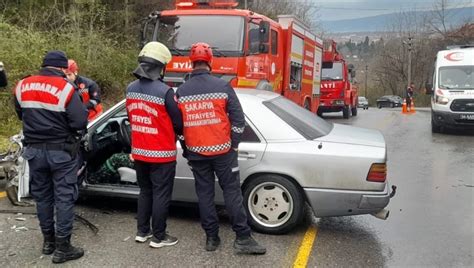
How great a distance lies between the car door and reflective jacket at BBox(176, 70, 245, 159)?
584mm

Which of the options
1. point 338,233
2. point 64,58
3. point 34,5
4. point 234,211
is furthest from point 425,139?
point 34,5

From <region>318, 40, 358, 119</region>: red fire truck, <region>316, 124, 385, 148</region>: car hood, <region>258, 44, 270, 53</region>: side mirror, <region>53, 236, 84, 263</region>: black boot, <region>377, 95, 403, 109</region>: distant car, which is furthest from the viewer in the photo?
<region>377, 95, 403, 109</region>: distant car

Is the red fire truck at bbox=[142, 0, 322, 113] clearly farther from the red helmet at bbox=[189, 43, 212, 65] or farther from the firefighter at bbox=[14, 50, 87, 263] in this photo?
the firefighter at bbox=[14, 50, 87, 263]

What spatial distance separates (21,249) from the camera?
14.7ft

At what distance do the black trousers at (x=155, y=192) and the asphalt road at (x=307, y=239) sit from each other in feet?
0.78

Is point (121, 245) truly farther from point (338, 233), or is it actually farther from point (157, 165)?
point (338, 233)

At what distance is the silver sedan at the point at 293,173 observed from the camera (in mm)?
4680

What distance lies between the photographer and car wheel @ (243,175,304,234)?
479cm

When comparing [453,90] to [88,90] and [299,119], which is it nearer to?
[299,119]

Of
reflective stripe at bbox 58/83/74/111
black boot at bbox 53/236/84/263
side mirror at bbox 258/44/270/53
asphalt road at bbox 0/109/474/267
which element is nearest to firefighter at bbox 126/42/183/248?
asphalt road at bbox 0/109/474/267

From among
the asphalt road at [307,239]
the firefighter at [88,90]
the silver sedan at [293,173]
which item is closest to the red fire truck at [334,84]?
the asphalt road at [307,239]

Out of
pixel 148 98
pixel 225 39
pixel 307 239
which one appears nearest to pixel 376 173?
pixel 307 239

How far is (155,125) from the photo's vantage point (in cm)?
431

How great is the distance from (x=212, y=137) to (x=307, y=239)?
1.39 meters
